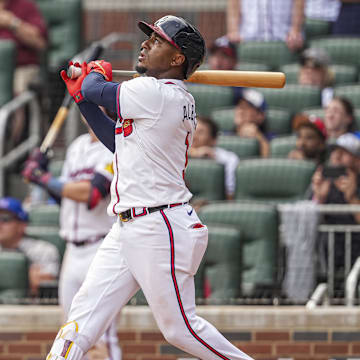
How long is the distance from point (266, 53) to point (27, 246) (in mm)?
3683

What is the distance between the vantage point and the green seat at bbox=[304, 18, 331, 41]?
9102 mm

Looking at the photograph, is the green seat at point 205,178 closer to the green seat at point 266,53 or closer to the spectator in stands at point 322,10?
the green seat at point 266,53

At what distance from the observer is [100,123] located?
367 centimetres

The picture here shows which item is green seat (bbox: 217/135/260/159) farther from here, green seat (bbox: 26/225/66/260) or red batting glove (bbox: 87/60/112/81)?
red batting glove (bbox: 87/60/112/81)

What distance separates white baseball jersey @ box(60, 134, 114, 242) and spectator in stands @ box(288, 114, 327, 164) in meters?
1.78

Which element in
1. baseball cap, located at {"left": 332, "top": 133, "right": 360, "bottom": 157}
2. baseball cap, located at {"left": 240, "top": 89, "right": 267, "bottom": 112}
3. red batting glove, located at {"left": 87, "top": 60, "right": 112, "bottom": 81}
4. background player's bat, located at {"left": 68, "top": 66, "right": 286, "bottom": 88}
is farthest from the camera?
baseball cap, located at {"left": 240, "top": 89, "right": 267, "bottom": 112}

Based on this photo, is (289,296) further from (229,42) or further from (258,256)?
(229,42)

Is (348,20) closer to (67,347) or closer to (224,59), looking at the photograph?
(224,59)

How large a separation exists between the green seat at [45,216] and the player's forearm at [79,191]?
134cm

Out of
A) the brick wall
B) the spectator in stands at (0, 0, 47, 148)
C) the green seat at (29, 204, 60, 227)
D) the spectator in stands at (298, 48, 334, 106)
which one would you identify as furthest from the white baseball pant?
the spectator in stands at (0, 0, 47, 148)

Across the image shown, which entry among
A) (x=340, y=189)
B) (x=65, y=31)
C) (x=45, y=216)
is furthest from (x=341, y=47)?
(x=45, y=216)

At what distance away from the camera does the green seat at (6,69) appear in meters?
7.42

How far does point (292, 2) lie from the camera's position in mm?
8461

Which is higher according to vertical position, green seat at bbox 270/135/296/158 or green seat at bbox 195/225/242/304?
green seat at bbox 270/135/296/158
